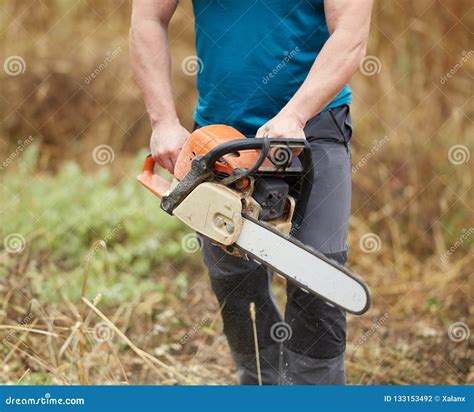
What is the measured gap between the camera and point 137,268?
4.86 m

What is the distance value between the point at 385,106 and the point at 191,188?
3.24 metres

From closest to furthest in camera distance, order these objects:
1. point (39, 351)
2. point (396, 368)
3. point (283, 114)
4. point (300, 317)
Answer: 1. point (283, 114)
2. point (300, 317)
3. point (39, 351)
4. point (396, 368)

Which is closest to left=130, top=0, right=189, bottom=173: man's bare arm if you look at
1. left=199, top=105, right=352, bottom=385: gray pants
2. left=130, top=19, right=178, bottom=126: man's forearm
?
left=130, top=19, right=178, bottom=126: man's forearm

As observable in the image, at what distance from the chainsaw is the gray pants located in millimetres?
228

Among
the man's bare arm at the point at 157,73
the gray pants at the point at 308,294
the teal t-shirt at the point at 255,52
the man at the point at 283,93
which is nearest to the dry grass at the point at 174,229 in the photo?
the gray pants at the point at 308,294

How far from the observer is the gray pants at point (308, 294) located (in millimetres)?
2750

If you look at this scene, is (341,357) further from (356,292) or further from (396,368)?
(396,368)

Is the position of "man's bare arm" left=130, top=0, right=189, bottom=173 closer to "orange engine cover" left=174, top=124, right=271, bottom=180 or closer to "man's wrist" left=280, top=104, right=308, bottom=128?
"orange engine cover" left=174, top=124, right=271, bottom=180

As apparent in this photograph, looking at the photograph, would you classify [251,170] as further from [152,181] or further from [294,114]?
[152,181]

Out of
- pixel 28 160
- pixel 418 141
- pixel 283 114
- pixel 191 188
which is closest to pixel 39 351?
pixel 191 188

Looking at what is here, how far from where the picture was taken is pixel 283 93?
9.06 ft

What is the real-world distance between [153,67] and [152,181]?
0.38m

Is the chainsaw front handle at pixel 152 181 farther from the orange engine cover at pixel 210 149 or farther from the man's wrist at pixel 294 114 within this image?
the man's wrist at pixel 294 114

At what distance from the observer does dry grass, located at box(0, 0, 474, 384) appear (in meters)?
3.84
